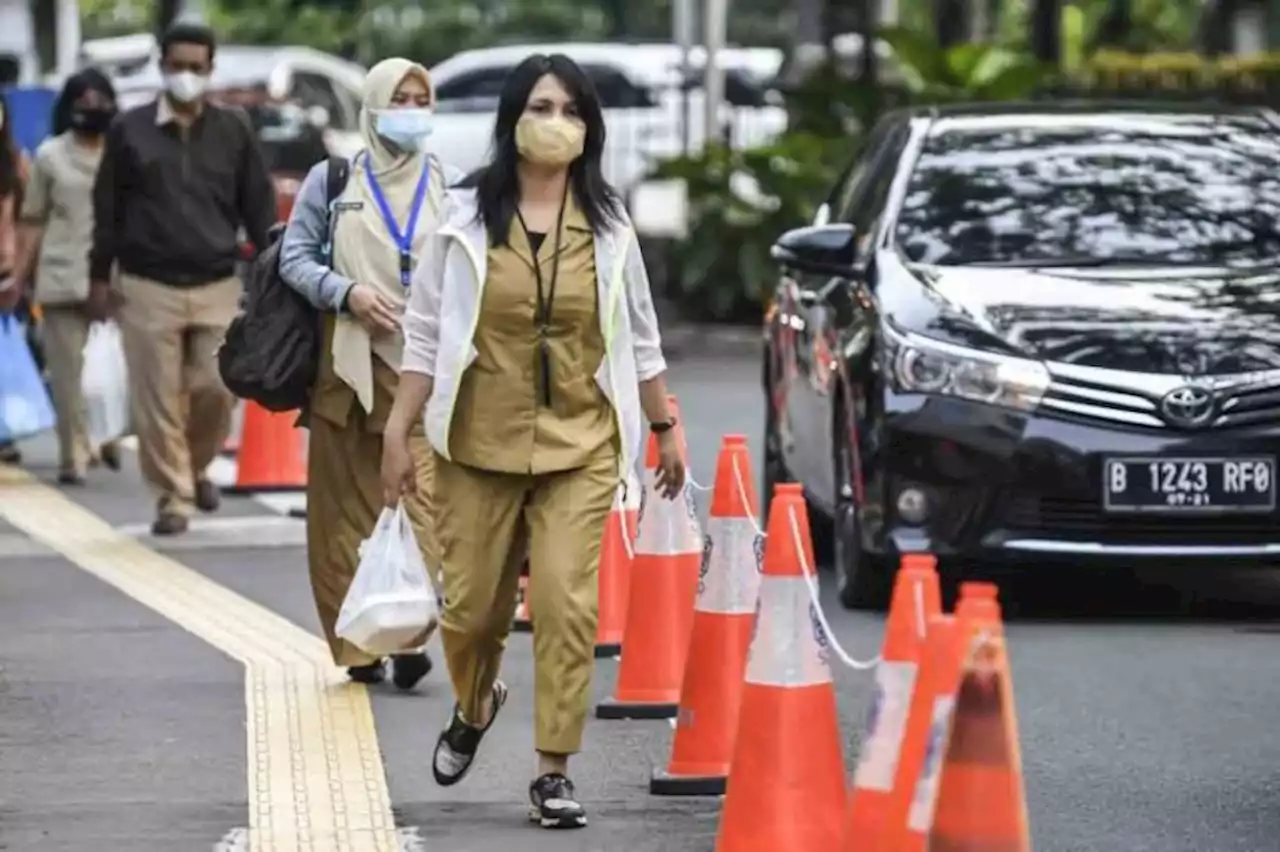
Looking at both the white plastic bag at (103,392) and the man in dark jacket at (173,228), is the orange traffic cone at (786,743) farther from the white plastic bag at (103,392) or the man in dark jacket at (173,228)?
the white plastic bag at (103,392)

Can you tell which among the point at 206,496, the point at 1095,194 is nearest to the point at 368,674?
the point at 1095,194

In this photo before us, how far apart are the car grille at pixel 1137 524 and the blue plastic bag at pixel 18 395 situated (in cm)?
613

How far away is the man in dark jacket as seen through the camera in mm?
13547

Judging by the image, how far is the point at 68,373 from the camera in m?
16.3

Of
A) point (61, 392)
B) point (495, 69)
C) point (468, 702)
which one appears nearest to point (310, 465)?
point (468, 702)

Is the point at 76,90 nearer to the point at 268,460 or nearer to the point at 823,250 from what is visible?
the point at 268,460

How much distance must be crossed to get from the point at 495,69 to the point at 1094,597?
28032mm

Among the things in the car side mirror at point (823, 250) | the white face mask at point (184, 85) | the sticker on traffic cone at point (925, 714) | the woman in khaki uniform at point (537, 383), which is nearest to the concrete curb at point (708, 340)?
the white face mask at point (184, 85)

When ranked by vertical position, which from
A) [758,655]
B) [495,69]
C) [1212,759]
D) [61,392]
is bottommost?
[495,69]

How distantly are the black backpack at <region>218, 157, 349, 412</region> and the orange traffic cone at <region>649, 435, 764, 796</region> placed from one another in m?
1.87

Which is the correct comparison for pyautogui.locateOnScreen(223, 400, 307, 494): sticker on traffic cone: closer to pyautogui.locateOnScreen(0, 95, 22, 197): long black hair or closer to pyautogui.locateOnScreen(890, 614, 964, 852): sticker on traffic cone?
pyautogui.locateOnScreen(0, 95, 22, 197): long black hair

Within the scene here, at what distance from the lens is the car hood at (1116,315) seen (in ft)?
35.4

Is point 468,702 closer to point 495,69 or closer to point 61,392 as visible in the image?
point 61,392

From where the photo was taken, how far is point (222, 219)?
13.7 metres
